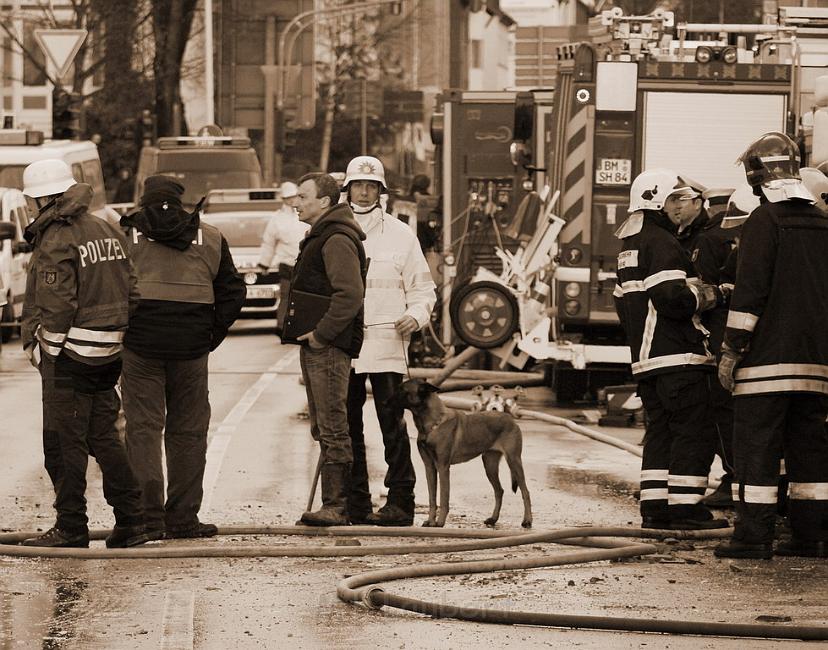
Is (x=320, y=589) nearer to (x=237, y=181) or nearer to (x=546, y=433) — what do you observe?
(x=546, y=433)

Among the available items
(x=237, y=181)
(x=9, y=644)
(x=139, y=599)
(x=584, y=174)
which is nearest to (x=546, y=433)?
(x=584, y=174)

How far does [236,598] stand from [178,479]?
192 cm

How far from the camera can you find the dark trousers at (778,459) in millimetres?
8805

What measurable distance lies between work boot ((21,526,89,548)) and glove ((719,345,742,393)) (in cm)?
312

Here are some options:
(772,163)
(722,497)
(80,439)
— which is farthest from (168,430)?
(772,163)

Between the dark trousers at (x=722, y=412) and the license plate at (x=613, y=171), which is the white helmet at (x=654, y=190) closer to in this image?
the dark trousers at (x=722, y=412)

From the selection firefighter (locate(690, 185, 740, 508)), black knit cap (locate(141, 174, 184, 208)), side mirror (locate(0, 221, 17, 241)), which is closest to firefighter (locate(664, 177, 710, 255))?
firefighter (locate(690, 185, 740, 508))

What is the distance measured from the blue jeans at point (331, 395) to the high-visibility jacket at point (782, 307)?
6.82ft

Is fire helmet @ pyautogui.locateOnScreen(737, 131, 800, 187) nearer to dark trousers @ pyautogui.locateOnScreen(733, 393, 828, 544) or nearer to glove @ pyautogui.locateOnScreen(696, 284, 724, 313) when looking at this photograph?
glove @ pyautogui.locateOnScreen(696, 284, 724, 313)

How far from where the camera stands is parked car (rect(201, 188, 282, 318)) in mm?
25484

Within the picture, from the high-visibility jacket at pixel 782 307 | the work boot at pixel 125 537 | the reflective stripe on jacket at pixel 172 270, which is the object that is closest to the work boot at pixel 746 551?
the high-visibility jacket at pixel 782 307

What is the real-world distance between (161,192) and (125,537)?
5.73ft

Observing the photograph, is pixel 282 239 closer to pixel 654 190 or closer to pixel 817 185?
pixel 654 190

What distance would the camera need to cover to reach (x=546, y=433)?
584 inches
